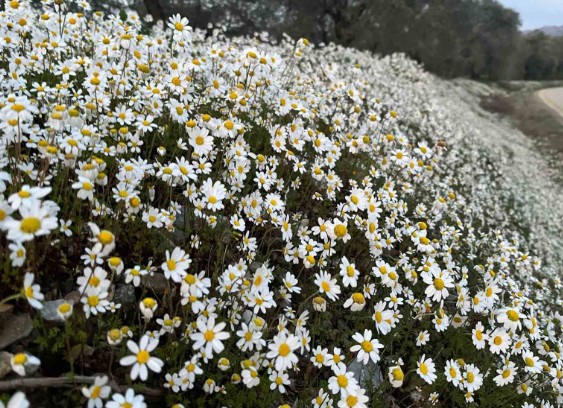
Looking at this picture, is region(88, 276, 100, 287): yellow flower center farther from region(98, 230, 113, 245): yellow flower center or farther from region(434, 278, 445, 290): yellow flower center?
region(434, 278, 445, 290): yellow flower center

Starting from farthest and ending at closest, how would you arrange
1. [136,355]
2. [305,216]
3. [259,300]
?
[305,216], [259,300], [136,355]

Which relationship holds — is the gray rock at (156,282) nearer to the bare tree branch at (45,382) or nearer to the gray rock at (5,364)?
the bare tree branch at (45,382)

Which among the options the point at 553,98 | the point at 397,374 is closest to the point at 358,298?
the point at 397,374

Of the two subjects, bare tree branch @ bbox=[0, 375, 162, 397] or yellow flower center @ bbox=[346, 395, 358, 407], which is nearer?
bare tree branch @ bbox=[0, 375, 162, 397]

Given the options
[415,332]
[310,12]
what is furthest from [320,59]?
[415,332]

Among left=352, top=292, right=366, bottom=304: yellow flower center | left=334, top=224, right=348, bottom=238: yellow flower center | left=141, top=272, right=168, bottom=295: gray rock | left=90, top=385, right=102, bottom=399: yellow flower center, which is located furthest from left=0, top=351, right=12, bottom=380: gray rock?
left=334, top=224, right=348, bottom=238: yellow flower center

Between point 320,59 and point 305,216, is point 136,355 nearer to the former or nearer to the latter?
point 305,216
